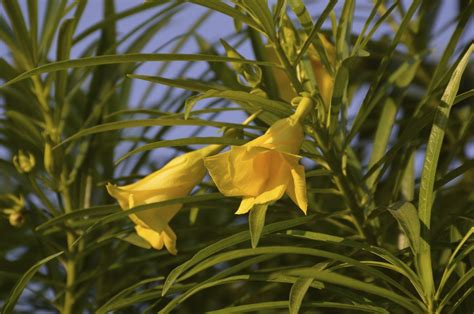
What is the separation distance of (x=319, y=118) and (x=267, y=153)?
12cm

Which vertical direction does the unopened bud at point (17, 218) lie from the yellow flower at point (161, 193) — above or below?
below

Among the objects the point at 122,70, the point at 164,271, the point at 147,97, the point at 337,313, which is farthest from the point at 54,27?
the point at 337,313

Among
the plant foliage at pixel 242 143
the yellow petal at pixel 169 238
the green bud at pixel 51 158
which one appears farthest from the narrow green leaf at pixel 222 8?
the green bud at pixel 51 158

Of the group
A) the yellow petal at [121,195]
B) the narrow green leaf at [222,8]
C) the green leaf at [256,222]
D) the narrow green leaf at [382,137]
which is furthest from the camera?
the narrow green leaf at [382,137]

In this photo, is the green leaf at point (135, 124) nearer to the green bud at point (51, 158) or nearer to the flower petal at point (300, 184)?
the flower petal at point (300, 184)

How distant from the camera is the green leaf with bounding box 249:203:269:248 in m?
0.75

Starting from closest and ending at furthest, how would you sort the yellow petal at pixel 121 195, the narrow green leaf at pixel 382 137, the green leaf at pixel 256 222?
Result: 1. the green leaf at pixel 256 222
2. the yellow petal at pixel 121 195
3. the narrow green leaf at pixel 382 137

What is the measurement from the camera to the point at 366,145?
1.76m

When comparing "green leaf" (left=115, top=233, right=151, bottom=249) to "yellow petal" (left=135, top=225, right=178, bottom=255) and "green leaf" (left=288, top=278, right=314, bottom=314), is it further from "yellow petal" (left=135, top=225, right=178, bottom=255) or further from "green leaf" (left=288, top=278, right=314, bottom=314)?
"green leaf" (left=288, top=278, right=314, bottom=314)

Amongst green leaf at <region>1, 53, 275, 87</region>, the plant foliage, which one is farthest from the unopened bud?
green leaf at <region>1, 53, 275, 87</region>

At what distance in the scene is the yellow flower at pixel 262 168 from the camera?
820 mm

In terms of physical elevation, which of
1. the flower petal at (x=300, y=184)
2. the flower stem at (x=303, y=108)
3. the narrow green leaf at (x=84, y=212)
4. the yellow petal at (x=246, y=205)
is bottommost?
the narrow green leaf at (x=84, y=212)

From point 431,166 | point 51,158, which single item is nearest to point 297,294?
point 431,166

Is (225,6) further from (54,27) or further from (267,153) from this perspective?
(54,27)
